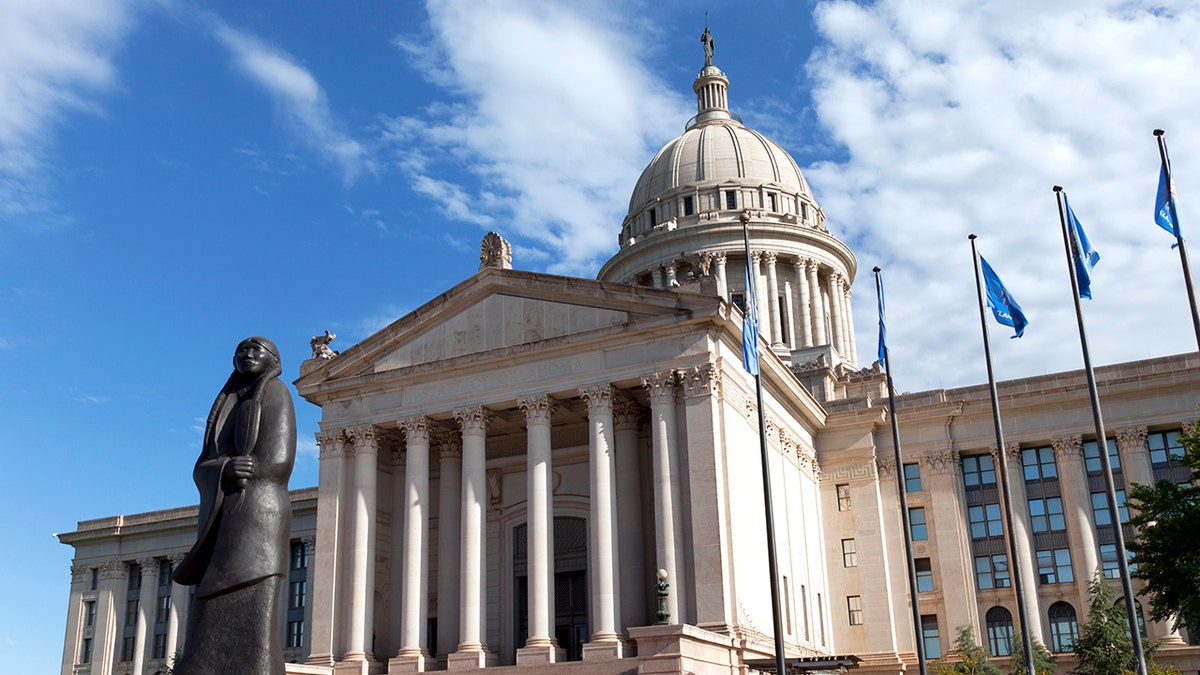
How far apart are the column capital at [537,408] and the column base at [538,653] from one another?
8.18 m

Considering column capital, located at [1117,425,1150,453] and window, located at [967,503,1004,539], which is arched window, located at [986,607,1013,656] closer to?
window, located at [967,503,1004,539]

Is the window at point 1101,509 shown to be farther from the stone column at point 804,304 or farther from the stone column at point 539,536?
the stone column at point 539,536

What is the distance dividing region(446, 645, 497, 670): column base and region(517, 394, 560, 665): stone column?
5.40ft

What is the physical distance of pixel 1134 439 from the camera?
50.9 m

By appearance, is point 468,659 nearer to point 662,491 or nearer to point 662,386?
point 662,491


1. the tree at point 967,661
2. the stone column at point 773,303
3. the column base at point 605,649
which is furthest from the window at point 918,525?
the column base at point 605,649

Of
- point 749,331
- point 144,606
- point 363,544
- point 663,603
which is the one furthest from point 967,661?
point 144,606

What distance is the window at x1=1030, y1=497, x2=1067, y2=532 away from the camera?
51.9 metres

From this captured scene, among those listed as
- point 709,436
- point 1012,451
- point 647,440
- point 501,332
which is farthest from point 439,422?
point 1012,451

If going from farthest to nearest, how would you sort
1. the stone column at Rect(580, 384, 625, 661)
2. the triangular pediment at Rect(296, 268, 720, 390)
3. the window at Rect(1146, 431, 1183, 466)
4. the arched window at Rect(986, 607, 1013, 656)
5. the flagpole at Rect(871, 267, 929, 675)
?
1. the arched window at Rect(986, 607, 1013, 656)
2. the window at Rect(1146, 431, 1183, 466)
3. the triangular pediment at Rect(296, 268, 720, 390)
4. the stone column at Rect(580, 384, 625, 661)
5. the flagpole at Rect(871, 267, 929, 675)

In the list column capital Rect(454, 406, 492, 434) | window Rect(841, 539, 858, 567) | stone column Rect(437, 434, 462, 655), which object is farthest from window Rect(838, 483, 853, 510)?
column capital Rect(454, 406, 492, 434)

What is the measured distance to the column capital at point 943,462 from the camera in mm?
53281

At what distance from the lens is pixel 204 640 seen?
1089cm

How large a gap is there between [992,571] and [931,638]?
13.9 feet
